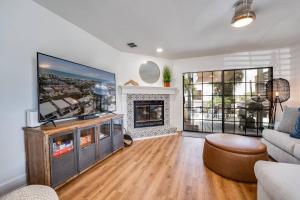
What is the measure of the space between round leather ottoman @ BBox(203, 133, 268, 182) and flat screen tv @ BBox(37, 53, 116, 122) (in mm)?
2114

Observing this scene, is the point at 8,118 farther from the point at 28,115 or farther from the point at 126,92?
the point at 126,92

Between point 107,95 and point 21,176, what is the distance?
177cm

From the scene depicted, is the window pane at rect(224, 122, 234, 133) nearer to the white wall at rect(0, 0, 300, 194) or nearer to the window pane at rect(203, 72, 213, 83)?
the window pane at rect(203, 72, 213, 83)

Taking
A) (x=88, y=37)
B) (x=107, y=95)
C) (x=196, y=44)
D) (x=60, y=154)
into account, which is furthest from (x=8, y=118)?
(x=196, y=44)

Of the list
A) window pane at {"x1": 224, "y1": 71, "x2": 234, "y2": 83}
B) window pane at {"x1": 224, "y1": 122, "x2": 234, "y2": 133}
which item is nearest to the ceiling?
window pane at {"x1": 224, "y1": 71, "x2": 234, "y2": 83}

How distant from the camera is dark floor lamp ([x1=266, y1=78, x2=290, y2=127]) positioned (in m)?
3.52

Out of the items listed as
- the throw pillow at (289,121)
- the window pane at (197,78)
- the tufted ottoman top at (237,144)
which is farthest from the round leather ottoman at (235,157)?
the window pane at (197,78)

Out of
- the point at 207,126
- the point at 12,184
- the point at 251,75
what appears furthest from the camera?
the point at 207,126

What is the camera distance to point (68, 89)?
2.17 metres

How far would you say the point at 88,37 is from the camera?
277 centimetres

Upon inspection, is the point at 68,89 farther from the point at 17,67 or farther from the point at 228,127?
the point at 228,127

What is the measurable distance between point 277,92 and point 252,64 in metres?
0.90

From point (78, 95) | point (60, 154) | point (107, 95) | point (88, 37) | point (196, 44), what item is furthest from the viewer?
point (196, 44)

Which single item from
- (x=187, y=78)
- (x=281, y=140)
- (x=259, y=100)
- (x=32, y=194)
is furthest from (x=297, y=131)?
(x=32, y=194)
